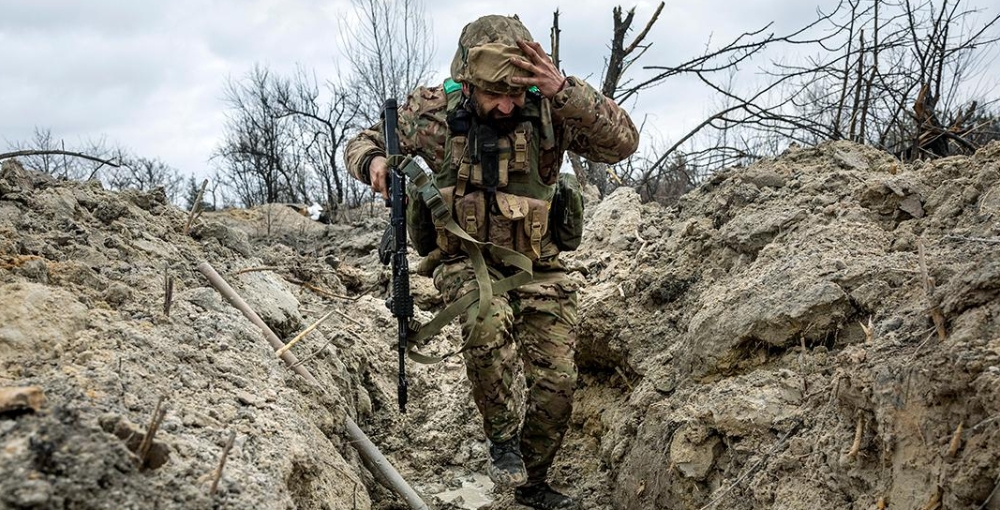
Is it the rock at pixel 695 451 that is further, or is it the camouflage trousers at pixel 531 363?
the camouflage trousers at pixel 531 363

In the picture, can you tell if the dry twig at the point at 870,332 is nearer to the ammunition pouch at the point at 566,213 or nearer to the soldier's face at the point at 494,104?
the ammunition pouch at the point at 566,213

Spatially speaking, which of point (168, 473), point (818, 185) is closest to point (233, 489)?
point (168, 473)

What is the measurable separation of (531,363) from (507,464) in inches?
17.8

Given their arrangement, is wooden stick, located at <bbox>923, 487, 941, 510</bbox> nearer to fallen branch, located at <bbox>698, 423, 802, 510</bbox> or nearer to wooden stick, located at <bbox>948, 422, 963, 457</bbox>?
wooden stick, located at <bbox>948, 422, 963, 457</bbox>

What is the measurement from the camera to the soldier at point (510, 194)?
10.5ft

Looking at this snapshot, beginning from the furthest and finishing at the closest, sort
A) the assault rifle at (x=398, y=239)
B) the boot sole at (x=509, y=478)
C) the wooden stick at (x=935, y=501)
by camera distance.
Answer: the assault rifle at (x=398, y=239)
the boot sole at (x=509, y=478)
the wooden stick at (x=935, y=501)

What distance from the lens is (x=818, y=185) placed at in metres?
3.85

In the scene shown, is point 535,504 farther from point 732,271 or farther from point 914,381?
point 914,381

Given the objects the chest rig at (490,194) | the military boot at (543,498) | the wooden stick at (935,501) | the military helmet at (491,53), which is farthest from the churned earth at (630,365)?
the military helmet at (491,53)

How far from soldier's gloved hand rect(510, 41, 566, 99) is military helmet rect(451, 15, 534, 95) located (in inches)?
1.0

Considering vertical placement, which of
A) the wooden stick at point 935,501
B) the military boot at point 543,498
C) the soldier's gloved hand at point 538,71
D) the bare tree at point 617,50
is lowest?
the military boot at point 543,498

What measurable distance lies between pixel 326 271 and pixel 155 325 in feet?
9.66

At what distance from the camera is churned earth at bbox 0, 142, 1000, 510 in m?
1.87

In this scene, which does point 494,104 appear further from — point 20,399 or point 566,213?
point 20,399
